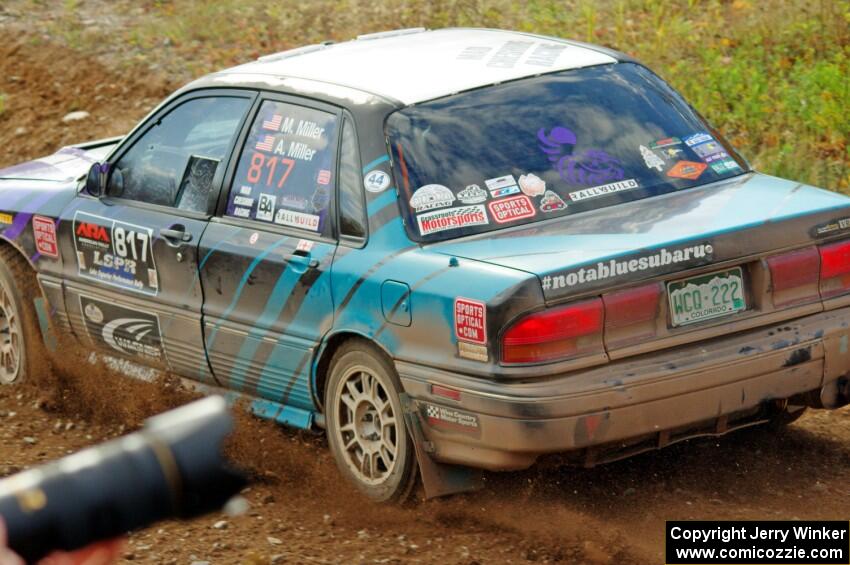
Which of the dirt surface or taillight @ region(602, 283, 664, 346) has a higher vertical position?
taillight @ region(602, 283, 664, 346)

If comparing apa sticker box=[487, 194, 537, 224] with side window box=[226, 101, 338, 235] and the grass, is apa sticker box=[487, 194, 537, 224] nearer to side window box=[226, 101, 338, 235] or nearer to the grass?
side window box=[226, 101, 338, 235]

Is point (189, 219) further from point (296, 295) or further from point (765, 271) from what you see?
point (765, 271)

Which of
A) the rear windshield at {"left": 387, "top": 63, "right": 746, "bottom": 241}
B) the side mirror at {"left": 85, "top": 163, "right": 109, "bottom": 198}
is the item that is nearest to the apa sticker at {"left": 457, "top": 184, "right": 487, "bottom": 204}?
the rear windshield at {"left": 387, "top": 63, "right": 746, "bottom": 241}

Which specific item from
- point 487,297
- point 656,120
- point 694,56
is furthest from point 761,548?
point 694,56

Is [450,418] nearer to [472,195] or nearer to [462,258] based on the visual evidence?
[462,258]

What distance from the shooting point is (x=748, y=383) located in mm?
5211

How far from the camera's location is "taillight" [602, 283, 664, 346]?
500 centimetres

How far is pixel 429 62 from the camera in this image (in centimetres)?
617

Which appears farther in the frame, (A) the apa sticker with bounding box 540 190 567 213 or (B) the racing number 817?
(B) the racing number 817

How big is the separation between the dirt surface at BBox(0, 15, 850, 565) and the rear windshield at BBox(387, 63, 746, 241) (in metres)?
1.07

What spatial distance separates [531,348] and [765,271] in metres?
0.97

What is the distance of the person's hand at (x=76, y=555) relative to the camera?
210 cm

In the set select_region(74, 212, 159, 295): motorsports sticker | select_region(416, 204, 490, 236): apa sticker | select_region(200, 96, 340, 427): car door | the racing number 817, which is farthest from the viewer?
select_region(74, 212, 159, 295): motorsports sticker

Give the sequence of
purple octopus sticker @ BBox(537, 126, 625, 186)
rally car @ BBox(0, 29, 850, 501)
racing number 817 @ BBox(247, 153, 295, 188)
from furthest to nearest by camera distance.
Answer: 1. racing number 817 @ BBox(247, 153, 295, 188)
2. purple octopus sticker @ BBox(537, 126, 625, 186)
3. rally car @ BBox(0, 29, 850, 501)
